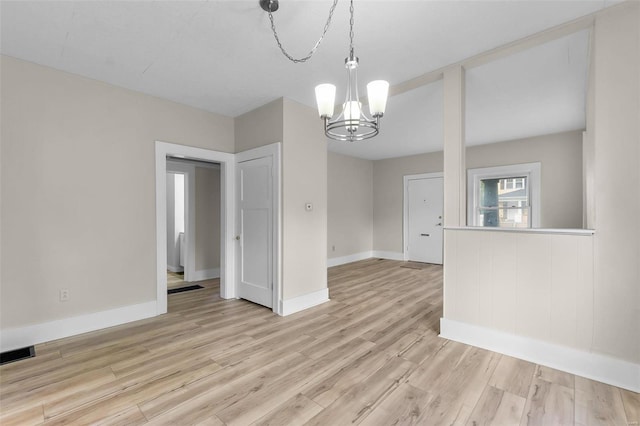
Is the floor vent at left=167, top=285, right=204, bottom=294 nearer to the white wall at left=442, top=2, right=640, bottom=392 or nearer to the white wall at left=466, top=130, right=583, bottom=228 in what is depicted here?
the white wall at left=442, top=2, right=640, bottom=392

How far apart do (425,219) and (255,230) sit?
13.9ft

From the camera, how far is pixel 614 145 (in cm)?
193

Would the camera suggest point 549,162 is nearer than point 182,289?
No

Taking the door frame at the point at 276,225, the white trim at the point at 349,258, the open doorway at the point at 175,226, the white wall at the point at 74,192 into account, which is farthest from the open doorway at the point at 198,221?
the white trim at the point at 349,258

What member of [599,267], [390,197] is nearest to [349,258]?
[390,197]

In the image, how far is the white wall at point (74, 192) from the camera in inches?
99.5

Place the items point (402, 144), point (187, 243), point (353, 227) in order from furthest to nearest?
1. point (353, 227)
2. point (402, 144)
3. point (187, 243)

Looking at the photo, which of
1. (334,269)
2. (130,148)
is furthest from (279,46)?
(334,269)

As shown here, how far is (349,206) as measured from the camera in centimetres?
671

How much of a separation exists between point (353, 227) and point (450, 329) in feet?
13.9

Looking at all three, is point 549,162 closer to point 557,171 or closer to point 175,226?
point 557,171

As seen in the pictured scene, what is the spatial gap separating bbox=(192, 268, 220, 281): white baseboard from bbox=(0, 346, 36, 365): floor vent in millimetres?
2596

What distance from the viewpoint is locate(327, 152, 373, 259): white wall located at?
6309 mm

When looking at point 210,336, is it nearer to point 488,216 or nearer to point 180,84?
point 180,84
